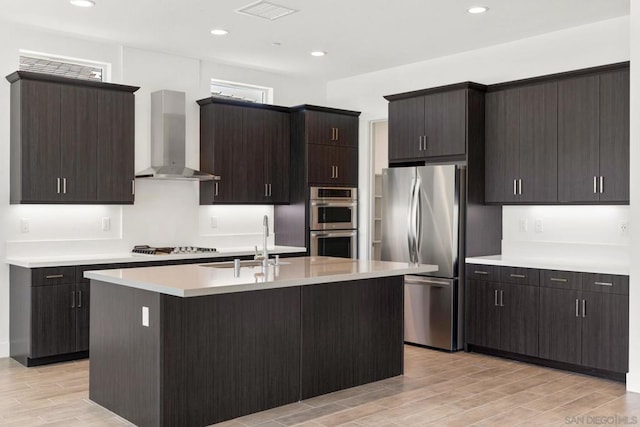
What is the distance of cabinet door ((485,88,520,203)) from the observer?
5875 mm

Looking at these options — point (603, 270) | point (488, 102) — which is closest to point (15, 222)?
point (488, 102)

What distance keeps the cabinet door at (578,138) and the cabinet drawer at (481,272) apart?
86 cm

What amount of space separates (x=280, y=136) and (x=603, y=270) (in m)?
3.73

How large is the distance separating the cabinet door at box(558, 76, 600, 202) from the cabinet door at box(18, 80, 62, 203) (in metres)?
4.41

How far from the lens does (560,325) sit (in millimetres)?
5242

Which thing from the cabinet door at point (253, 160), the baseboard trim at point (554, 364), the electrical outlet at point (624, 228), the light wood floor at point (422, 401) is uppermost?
the cabinet door at point (253, 160)

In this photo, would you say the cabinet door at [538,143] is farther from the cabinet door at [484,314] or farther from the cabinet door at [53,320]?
the cabinet door at [53,320]

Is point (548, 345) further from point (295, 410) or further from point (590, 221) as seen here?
point (295, 410)

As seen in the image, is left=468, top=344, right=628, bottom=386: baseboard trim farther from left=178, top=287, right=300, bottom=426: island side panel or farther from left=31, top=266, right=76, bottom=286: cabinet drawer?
left=31, top=266, right=76, bottom=286: cabinet drawer

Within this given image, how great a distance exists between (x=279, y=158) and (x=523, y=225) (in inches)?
109

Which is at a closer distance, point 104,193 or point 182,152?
point 104,193

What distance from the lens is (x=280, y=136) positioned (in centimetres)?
723

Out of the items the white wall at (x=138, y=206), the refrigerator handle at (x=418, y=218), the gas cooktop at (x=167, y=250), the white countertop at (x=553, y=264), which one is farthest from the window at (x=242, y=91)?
the white countertop at (x=553, y=264)

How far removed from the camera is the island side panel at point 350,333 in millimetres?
4414
